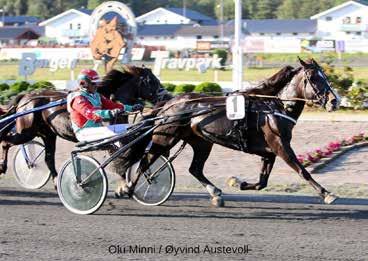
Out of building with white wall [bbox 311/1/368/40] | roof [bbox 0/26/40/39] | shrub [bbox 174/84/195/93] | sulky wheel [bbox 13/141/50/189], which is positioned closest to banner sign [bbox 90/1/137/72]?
shrub [bbox 174/84/195/93]

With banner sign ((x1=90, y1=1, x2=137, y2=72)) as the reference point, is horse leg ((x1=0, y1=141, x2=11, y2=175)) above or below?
below

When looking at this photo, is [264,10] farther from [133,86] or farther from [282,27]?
[133,86]

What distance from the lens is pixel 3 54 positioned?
57.1m

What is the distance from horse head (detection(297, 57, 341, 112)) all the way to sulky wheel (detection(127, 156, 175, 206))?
5.54 feet

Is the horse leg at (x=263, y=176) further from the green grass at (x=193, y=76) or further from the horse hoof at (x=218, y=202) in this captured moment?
the green grass at (x=193, y=76)

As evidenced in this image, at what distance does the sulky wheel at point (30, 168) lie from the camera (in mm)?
10414

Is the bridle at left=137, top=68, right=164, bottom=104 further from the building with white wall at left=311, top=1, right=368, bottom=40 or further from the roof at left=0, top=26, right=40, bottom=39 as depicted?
the building with white wall at left=311, top=1, right=368, bottom=40

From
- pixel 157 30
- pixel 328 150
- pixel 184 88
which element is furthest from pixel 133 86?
pixel 157 30

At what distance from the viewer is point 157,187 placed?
900 centimetres

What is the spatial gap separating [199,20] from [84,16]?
16174 millimetres

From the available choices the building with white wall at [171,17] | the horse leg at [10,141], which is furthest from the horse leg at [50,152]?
the building with white wall at [171,17]

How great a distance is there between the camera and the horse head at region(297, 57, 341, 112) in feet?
27.5

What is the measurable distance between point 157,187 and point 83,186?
1087 millimetres

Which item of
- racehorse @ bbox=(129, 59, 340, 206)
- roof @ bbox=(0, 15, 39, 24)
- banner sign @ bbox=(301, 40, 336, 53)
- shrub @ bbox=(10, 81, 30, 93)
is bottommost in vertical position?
banner sign @ bbox=(301, 40, 336, 53)
